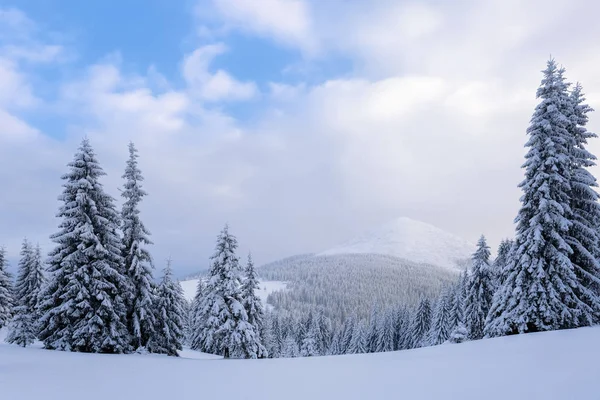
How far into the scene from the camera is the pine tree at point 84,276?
17.3 metres

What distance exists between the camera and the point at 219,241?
27.6 metres

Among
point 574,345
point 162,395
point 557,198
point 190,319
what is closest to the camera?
point 162,395

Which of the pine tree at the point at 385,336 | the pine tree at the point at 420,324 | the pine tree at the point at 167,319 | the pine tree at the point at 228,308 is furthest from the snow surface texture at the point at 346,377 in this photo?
the pine tree at the point at 385,336

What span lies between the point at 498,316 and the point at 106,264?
22.1 metres

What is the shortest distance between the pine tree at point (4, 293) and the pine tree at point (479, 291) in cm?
5047

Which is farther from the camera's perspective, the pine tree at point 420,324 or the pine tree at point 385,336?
the pine tree at point 385,336

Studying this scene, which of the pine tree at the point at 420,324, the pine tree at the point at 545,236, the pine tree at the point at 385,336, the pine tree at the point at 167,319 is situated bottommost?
the pine tree at the point at 385,336

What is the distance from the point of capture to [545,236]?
16297 mm

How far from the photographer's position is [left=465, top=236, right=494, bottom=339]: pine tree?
2980 centimetres

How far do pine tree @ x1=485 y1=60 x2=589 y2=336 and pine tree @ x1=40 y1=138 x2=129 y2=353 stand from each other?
68.4 feet

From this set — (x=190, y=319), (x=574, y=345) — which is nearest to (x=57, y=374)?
(x=574, y=345)

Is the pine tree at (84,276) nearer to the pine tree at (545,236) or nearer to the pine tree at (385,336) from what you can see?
the pine tree at (545,236)

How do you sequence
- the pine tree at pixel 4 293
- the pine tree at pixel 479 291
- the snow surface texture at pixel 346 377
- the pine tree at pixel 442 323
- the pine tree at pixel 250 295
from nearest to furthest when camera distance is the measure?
the snow surface texture at pixel 346 377 → the pine tree at pixel 479 291 → the pine tree at pixel 250 295 → the pine tree at pixel 4 293 → the pine tree at pixel 442 323

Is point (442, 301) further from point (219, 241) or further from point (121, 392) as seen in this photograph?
point (121, 392)
